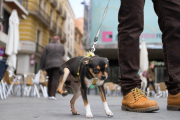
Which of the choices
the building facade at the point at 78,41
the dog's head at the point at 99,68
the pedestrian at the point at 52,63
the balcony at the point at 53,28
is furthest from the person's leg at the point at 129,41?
the building facade at the point at 78,41

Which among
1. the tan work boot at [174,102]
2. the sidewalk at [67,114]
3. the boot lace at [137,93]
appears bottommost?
the sidewalk at [67,114]

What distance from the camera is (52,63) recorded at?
25.1ft

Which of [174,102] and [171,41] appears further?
[171,41]

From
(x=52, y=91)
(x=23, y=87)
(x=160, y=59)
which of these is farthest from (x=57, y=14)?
(x=52, y=91)

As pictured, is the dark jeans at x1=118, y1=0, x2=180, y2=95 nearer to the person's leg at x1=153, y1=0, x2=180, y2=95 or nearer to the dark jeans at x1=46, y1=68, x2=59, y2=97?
the person's leg at x1=153, y1=0, x2=180, y2=95

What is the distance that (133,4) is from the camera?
270cm

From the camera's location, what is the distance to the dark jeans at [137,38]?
2705 millimetres

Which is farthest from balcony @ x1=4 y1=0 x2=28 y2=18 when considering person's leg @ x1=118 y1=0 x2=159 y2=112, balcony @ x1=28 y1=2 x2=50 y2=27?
person's leg @ x1=118 y1=0 x2=159 y2=112

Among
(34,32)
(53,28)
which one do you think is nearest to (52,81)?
(34,32)

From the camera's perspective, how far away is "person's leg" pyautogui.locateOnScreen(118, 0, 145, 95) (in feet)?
8.84

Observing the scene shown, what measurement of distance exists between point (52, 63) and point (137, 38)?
517cm

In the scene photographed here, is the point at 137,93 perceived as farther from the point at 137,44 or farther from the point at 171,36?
the point at 171,36

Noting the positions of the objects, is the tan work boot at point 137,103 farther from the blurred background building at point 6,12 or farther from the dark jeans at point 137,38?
the blurred background building at point 6,12

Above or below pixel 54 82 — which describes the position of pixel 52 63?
above
